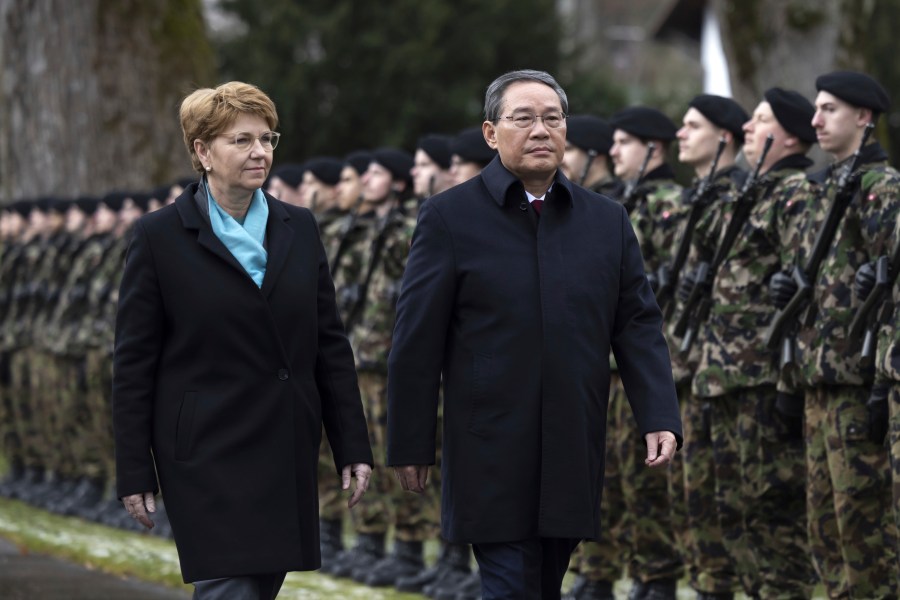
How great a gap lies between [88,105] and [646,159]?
37.8 feet

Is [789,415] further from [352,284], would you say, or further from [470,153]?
[352,284]

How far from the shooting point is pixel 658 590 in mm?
8203

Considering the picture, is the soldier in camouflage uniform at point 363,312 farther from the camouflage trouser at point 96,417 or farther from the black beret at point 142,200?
the camouflage trouser at point 96,417

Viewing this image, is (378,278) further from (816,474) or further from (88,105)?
(88,105)

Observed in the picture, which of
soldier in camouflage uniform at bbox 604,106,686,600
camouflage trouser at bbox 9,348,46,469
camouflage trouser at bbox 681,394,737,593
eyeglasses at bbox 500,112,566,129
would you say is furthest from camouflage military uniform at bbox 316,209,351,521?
eyeglasses at bbox 500,112,566,129

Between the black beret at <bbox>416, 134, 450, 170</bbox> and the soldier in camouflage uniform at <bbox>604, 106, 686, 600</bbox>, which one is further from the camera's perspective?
the black beret at <bbox>416, 134, 450, 170</bbox>

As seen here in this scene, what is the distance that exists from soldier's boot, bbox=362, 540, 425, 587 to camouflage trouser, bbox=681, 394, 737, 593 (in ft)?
7.01

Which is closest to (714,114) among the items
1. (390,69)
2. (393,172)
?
(393,172)

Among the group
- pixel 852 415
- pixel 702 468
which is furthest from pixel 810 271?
pixel 702 468

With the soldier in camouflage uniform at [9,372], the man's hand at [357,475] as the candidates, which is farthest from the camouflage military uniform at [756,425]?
the soldier in camouflage uniform at [9,372]

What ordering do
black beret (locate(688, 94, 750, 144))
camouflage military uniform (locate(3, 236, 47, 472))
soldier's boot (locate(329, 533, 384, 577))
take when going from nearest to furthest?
black beret (locate(688, 94, 750, 144)), soldier's boot (locate(329, 533, 384, 577)), camouflage military uniform (locate(3, 236, 47, 472))

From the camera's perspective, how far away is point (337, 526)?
10.6 m

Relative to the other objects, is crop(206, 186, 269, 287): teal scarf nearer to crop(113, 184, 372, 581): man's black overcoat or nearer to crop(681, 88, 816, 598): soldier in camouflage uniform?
crop(113, 184, 372, 581): man's black overcoat

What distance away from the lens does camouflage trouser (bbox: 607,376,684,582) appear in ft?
26.8
